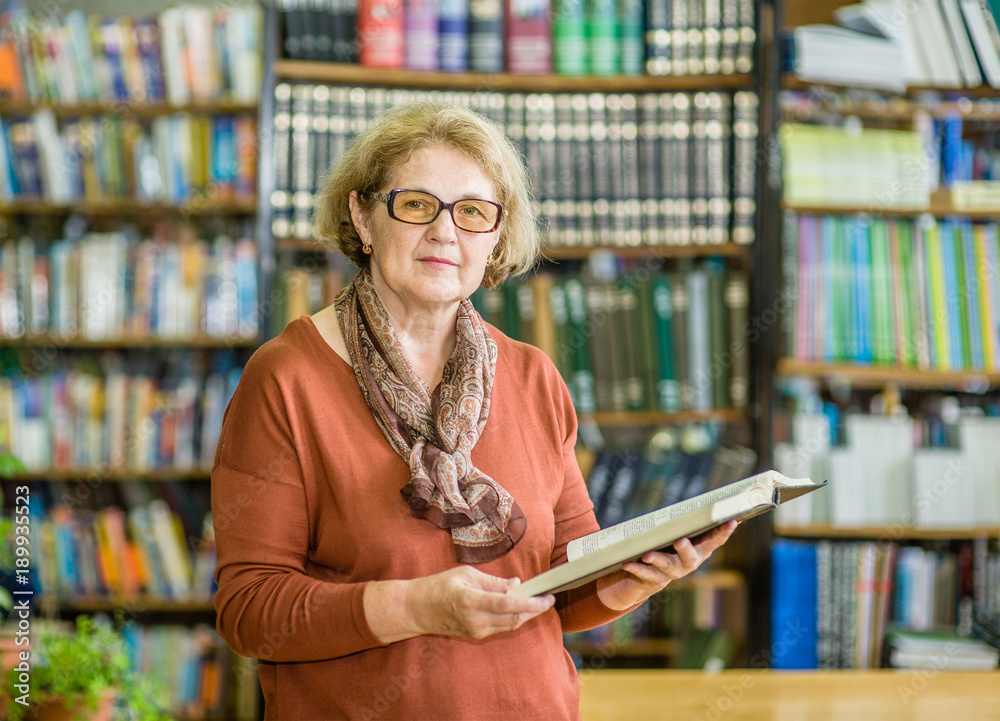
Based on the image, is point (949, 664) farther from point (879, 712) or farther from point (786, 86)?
point (786, 86)

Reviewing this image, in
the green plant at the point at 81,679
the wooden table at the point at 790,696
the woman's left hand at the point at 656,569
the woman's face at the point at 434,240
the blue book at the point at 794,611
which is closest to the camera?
the woman's left hand at the point at 656,569

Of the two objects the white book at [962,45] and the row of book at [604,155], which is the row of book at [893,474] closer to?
the row of book at [604,155]

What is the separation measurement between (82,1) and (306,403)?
2.45 m

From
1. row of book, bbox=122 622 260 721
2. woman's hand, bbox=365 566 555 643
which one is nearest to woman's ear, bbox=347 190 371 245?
woman's hand, bbox=365 566 555 643

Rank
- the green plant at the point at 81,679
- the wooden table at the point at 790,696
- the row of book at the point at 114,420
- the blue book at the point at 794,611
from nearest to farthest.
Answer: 1. the wooden table at the point at 790,696
2. the green plant at the point at 81,679
3. the blue book at the point at 794,611
4. the row of book at the point at 114,420

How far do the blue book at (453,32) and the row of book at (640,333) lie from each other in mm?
675

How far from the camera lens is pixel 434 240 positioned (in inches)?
46.4

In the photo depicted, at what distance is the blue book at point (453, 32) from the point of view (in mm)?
2555

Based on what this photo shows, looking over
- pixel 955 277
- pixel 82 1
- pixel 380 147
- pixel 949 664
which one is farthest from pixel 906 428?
pixel 82 1

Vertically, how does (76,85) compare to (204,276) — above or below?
above

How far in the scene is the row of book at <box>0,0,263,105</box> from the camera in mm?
2594

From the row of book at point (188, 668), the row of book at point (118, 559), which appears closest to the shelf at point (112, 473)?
the row of book at point (118, 559)

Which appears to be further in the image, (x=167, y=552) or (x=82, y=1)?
(x=82, y=1)

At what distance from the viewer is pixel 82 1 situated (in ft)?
9.47
